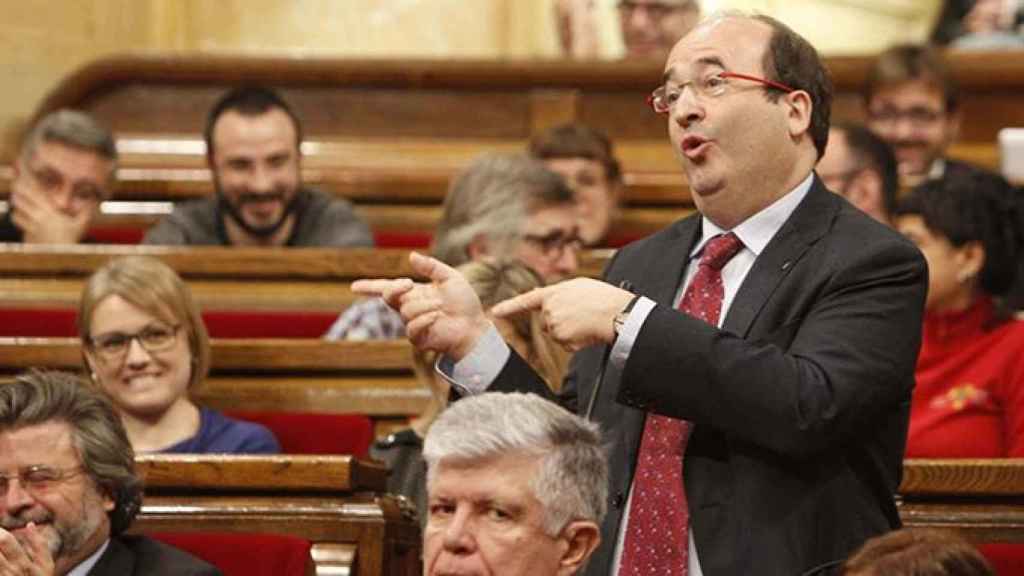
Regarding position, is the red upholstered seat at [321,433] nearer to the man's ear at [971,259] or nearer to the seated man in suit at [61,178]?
the man's ear at [971,259]

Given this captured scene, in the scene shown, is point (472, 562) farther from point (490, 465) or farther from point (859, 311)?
point (859, 311)

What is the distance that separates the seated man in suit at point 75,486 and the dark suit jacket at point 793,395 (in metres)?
0.49

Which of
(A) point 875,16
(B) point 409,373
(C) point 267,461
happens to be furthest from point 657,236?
(A) point 875,16

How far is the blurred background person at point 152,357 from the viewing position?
7.93ft

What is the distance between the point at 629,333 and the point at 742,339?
0.27ft

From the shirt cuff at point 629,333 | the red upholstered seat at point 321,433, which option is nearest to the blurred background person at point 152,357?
the red upholstered seat at point 321,433

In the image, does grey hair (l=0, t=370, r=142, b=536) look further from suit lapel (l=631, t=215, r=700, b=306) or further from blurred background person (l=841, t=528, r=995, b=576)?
blurred background person (l=841, t=528, r=995, b=576)

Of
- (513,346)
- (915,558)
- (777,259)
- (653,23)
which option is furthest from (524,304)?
(653,23)

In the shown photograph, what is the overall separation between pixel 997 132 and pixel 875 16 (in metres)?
1.54

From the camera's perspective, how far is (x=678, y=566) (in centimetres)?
154

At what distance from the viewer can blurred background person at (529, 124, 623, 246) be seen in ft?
11.1

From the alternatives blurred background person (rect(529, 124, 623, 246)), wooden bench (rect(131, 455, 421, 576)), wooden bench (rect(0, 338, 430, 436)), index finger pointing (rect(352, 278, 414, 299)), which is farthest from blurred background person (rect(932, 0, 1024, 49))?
index finger pointing (rect(352, 278, 414, 299))

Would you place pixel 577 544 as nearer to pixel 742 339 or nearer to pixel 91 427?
pixel 742 339

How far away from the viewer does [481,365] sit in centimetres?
168
